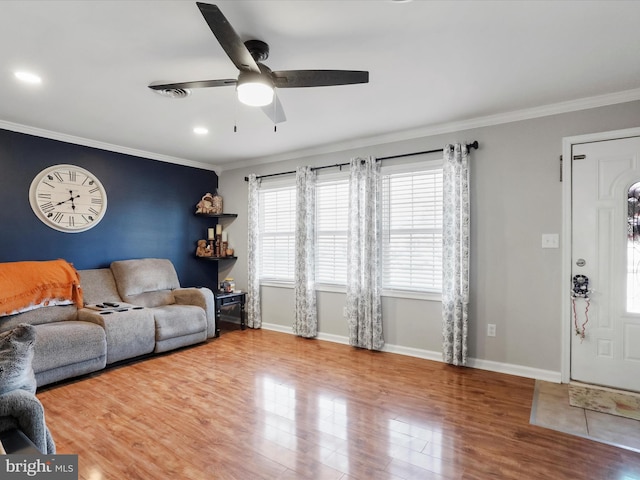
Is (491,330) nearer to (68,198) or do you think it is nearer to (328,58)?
(328,58)

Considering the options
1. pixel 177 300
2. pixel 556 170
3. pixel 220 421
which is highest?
pixel 556 170

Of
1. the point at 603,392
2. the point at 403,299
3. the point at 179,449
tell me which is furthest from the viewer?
the point at 403,299

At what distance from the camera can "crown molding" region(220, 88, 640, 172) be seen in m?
2.97

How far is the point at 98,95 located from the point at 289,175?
8.21 feet

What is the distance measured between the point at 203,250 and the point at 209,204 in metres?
0.73

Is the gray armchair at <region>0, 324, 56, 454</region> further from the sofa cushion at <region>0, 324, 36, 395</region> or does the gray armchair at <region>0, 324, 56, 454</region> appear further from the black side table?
the black side table

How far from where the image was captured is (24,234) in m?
3.79

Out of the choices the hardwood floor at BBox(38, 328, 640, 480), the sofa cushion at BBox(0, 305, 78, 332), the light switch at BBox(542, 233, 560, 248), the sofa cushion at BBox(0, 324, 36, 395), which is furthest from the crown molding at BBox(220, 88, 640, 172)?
the sofa cushion at BBox(0, 324, 36, 395)

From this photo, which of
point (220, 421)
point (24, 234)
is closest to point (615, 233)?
point (220, 421)

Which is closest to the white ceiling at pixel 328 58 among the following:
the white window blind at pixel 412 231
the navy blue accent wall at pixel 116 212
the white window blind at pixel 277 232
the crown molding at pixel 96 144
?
the crown molding at pixel 96 144

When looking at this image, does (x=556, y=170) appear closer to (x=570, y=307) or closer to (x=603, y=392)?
(x=570, y=307)

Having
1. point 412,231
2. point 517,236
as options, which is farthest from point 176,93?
point 517,236

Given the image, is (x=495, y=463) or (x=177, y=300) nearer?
(x=495, y=463)

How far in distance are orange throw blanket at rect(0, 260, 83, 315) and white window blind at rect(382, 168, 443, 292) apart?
11.5 ft
